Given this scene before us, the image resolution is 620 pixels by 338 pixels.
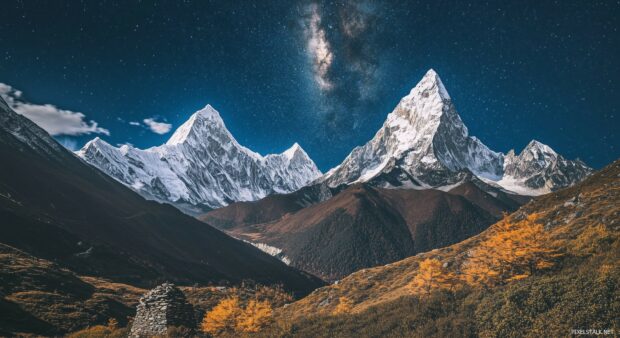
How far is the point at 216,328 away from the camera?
3206cm

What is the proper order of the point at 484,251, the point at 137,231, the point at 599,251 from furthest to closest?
the point at 137,231, the point at 484,251, the point at 599,251

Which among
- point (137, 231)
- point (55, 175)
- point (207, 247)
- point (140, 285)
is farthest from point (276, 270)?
point (55, 175)

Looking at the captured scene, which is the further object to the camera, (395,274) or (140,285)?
(140,285)

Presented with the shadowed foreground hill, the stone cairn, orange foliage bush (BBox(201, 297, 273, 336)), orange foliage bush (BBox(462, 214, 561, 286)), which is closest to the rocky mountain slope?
orange foliage bush (BBox(201, 297, 273, 336))

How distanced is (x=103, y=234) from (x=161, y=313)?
118648 millimetres

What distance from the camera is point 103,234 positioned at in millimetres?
128625

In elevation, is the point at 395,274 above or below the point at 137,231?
below

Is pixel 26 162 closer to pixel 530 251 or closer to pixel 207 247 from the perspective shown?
pixel 207 247

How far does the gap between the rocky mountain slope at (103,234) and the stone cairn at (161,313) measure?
7220 centimetres

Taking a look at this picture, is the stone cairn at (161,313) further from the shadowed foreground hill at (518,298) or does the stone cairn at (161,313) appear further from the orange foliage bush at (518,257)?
the orange foliage bush at (518,257)

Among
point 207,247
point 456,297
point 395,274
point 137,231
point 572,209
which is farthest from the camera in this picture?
point 207,247

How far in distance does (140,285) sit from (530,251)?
292ft

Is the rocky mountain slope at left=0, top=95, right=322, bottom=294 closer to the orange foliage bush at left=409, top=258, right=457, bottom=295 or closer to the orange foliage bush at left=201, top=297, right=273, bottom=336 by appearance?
the orange foliage bush at left=201, top=297, right=273, bottom=336

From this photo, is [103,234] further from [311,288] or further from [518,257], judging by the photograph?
→ [518,257]
